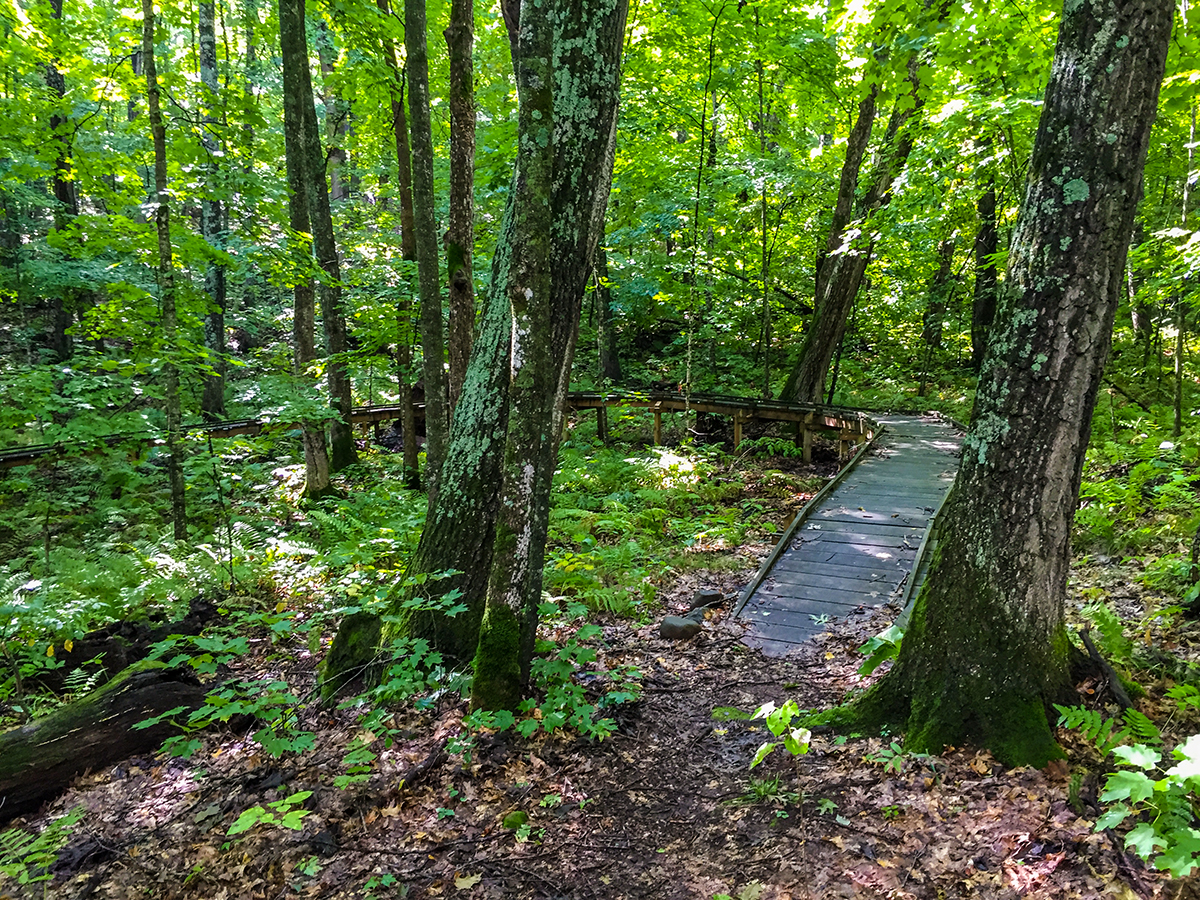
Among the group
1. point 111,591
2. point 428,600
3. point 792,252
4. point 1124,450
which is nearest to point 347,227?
point 792,252

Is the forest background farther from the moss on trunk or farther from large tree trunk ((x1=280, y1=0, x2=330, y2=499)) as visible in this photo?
the moss on trunk

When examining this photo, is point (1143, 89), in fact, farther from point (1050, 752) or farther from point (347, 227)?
point (347, 227)

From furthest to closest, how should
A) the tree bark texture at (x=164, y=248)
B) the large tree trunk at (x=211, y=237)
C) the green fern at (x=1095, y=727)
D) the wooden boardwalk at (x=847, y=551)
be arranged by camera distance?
the large tree trunk at (x=211, y=237) → the tree bark texture at (x=164, y=248) → the wooden boardwalk at (x=847, y=551) → the green fern at (x=1095, y=727)

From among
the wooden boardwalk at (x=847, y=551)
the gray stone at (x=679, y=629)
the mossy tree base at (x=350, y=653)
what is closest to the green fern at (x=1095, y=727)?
the wooden boardwalk at (x=847, y=551)

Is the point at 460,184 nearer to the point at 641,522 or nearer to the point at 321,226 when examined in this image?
the point at 321,226

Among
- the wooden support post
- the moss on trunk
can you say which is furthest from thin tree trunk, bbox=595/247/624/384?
the moss on trunk

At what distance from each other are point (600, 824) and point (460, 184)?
6.67m

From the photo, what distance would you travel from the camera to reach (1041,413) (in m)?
3.23

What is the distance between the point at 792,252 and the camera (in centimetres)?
1859

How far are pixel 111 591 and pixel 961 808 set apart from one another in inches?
298

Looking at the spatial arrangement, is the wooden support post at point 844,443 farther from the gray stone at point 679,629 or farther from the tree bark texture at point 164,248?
the tree bark texture at point 164,248

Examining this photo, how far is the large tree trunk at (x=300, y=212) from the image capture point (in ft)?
30.0

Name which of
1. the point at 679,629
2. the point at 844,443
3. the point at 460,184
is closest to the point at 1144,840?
the point at 679,629

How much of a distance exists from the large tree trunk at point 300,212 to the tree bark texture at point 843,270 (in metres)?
8.73
